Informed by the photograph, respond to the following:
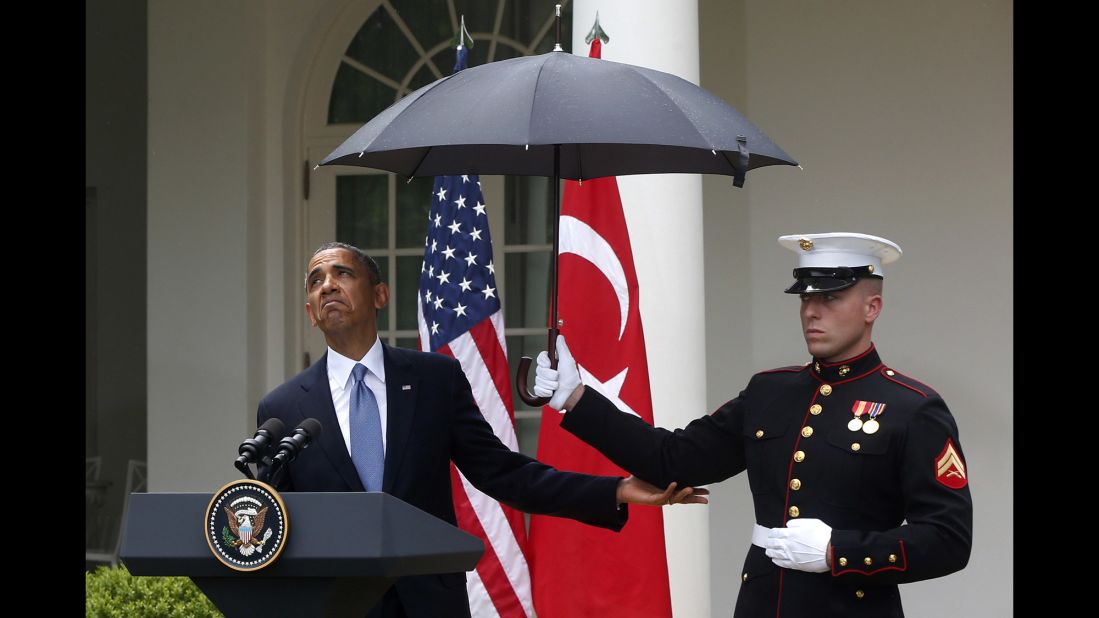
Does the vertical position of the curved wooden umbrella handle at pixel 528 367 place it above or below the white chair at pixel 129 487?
above

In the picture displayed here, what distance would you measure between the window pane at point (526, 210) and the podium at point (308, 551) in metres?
4.36

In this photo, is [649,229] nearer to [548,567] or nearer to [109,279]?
[548,567]

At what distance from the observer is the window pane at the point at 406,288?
691cm

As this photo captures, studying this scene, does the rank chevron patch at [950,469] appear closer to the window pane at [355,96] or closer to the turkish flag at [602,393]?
the turkish flag at [602,393]

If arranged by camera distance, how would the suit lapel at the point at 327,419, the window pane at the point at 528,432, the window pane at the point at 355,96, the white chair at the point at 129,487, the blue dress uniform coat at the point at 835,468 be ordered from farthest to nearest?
the white chair at the point at 129,487
the window pane at the point at 355,96
the window pane at the point at 528,432
the suit lapel at the point at 327,419
the blue dress uniform coat at the point at 835,468

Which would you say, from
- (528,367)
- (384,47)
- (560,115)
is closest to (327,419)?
(528,367)

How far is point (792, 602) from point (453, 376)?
1003mm

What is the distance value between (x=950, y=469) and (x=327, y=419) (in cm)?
146

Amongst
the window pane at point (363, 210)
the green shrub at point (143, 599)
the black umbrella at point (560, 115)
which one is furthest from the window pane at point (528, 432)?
the black umbrella at point (560, 115)

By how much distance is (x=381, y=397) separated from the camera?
326 centimetres

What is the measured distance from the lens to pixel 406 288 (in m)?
6.92

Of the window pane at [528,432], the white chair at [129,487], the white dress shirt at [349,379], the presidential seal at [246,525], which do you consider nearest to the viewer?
the presidential seal at [246,525]

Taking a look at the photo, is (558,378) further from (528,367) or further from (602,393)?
(602,393)

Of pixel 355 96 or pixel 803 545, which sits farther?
pixel 355 96
